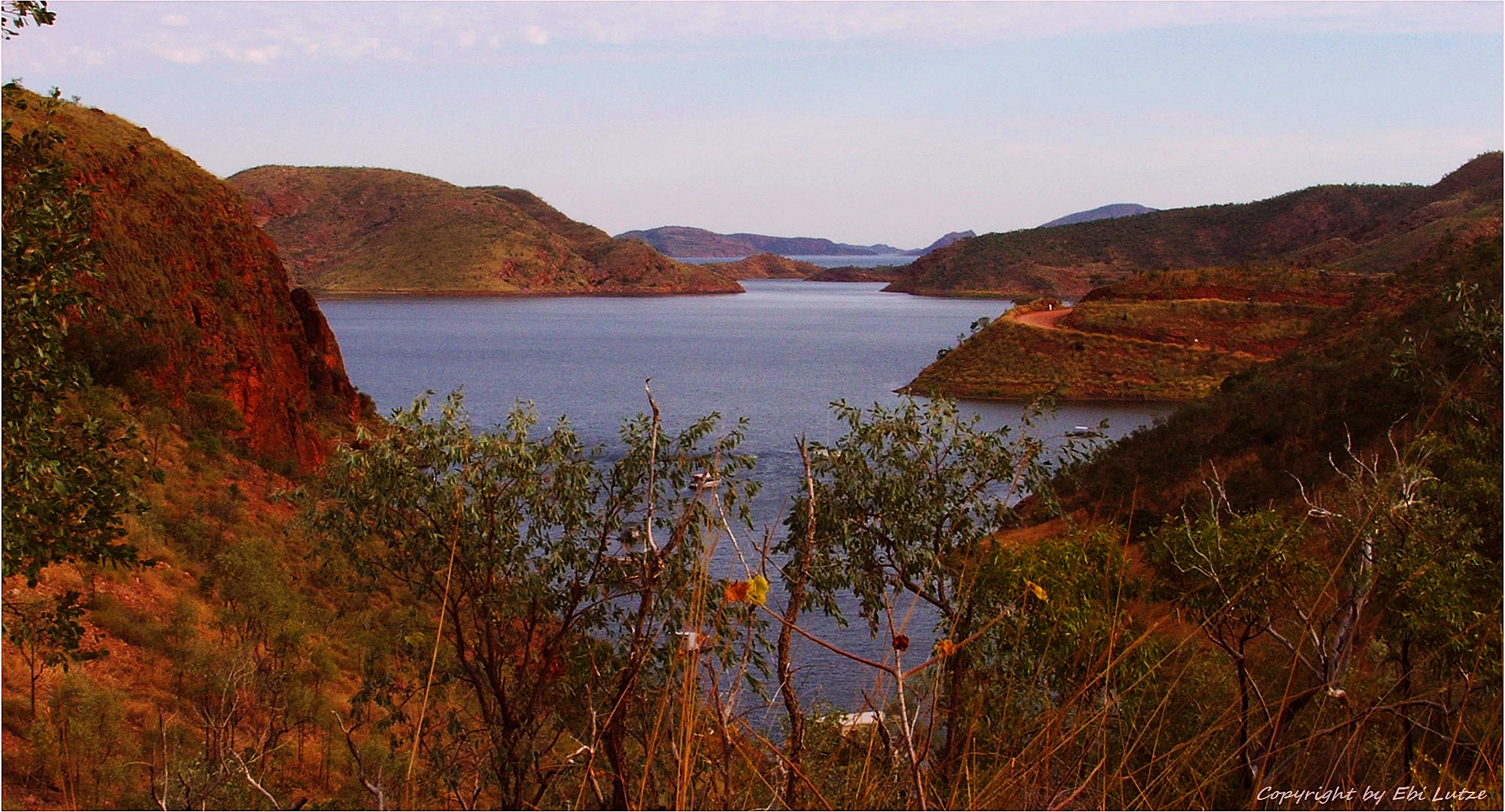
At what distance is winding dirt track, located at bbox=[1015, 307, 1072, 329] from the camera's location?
2645 inches

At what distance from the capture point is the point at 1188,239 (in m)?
160

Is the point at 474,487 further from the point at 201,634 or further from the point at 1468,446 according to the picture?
the point at 1468,446

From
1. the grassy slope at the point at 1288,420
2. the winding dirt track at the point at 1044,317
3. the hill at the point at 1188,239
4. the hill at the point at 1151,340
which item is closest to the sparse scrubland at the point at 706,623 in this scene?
the grassy slope at the point at 1288,420

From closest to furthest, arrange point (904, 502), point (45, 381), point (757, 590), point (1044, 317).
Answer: point (757, 590), point (45, 381), point (904, 502), point (1044, 317)

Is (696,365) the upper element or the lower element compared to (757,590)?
lower

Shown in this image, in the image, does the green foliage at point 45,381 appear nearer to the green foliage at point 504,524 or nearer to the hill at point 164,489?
the hill at point 164,489

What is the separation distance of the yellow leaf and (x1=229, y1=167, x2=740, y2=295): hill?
548ft

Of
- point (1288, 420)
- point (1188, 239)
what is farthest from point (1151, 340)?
point (1188, 239)

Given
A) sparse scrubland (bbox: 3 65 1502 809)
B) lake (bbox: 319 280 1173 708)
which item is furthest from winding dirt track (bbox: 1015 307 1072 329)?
sparse scrubland (bbox: 3 65 1502 809)

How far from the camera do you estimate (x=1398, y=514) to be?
6.18 meters

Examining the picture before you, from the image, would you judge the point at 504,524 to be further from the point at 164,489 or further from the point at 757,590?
the point at 164,489

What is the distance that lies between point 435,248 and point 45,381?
174m

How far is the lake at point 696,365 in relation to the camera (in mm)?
40000

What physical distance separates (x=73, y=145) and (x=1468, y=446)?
1020 inches
